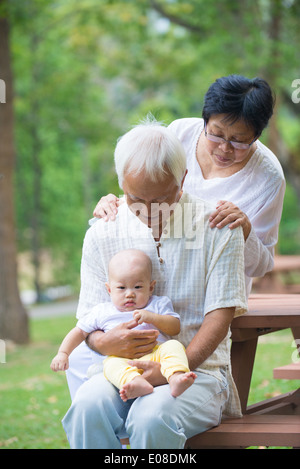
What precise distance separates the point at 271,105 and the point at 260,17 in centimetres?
1084

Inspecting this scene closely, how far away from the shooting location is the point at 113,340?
2.59m

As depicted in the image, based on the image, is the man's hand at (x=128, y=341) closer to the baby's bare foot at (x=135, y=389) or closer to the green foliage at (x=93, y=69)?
the baby's bare foot at (x=135, y=389)

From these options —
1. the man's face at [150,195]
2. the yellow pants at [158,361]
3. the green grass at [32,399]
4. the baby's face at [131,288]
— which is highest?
the man's face at [150,195]

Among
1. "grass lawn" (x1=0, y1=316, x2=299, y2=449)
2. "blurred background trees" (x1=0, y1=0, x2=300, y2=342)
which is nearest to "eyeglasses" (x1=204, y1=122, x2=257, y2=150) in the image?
"grass lawn" (x1=0, y1=316, x2=299, y2=449)

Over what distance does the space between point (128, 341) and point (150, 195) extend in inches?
20.0

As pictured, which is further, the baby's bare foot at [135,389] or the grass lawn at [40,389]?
the grass lawn at [40,389]

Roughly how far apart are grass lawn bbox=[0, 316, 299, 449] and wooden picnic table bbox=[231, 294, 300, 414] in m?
1.68

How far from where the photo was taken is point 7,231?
1070 centimetres

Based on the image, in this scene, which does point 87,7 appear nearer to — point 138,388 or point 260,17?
point 260,17

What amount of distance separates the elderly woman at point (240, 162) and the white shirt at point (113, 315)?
0.40m

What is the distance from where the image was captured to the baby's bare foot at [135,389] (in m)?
2.40

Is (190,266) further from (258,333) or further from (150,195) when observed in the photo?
(258,333)

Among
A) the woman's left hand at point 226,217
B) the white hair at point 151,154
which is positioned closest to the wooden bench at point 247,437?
the woman's left hand at point 226,217

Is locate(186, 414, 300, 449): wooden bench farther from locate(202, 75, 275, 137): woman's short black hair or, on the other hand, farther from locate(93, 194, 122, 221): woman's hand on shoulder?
locate(202, 75, 275, 137): woman's short black hair
